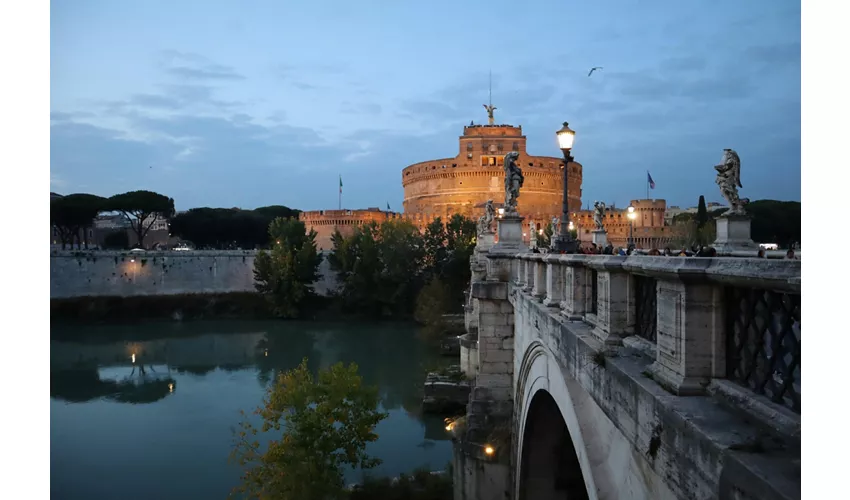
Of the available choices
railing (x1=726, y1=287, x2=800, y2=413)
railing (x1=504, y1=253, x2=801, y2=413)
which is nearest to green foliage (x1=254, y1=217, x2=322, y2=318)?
railing (x1=504, y1=253, x2=801, y2=413)

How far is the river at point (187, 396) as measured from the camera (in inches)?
502

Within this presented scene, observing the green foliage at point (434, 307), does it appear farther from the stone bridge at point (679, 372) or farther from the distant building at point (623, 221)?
the stone bridge at point (679, 372)

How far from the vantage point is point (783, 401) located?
1916 millimetres

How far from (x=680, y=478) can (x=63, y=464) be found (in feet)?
48.6

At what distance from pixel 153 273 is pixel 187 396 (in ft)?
80.9

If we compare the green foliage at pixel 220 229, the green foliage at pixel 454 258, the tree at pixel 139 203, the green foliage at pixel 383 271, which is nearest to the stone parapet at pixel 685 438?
the green foliage at pixel 454 258

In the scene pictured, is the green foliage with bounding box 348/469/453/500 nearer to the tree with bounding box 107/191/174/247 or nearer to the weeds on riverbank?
the weeds on riverbank

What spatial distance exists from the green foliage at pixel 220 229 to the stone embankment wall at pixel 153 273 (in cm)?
1341

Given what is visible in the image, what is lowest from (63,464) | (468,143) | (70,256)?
(63,464)

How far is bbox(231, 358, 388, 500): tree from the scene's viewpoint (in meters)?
9.19

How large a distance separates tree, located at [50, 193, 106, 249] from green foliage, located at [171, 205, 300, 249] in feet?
28.6
